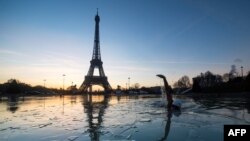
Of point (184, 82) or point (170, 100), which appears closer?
point (170, 100)

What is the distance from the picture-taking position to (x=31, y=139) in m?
11.4

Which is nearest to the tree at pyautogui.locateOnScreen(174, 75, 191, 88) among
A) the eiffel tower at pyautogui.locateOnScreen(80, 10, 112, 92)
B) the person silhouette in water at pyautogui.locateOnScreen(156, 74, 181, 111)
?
the eiffel tower at pyautogui.locateOnScreen(80, 10, 112, 92)

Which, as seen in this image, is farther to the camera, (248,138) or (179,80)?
(179,80)

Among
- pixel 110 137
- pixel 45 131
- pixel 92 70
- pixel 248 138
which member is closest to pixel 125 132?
pixel 110 137

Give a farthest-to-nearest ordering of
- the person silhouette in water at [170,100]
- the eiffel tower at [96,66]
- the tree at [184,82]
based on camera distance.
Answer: the tree at [184,82] < the eiffel tower at [96,66] < the person silhouette in water at [170,100]

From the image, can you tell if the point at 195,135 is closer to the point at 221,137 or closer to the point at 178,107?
the point at 221,137

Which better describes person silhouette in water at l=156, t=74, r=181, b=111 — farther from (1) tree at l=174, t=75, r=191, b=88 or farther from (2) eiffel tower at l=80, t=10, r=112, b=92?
(1) tree at l=174, t=75, r=191, b=88

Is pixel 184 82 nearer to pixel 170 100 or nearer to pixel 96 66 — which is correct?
pixel 96 66

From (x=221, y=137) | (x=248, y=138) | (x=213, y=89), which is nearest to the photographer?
(x=248, y=138)

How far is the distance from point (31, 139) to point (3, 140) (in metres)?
1.17

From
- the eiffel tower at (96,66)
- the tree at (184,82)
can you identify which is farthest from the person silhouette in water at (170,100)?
the tree at (184,82)

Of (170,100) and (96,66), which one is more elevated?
(96,66)

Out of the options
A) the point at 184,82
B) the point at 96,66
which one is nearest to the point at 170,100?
the point at 96,66

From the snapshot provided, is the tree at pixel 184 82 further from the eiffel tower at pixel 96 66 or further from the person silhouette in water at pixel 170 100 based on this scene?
the person silhouette in water at pixel 170 100
